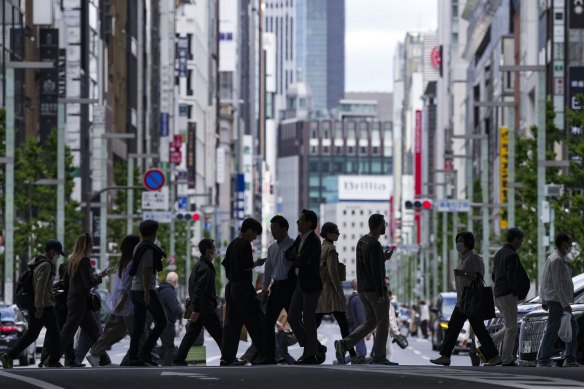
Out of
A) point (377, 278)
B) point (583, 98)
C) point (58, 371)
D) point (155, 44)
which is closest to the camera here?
point (58, 371)

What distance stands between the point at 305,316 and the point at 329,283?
1299mm

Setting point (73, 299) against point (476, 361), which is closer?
point (73, 299)

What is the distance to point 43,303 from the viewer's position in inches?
950

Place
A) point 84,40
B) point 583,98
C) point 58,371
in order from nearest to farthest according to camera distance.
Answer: point 58,371
point 583,98
point 84,40

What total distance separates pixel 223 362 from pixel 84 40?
77.3m

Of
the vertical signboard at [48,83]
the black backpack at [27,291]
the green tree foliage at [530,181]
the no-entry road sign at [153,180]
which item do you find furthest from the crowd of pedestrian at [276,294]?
the vertical signboard at [48,83]

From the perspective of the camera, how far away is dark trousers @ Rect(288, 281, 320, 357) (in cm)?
2339

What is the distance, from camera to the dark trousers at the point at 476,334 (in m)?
24.0

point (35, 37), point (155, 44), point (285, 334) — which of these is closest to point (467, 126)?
point (155, 44)

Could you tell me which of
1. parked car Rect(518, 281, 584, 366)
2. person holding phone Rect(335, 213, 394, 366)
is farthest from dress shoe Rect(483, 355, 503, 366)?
person holding phone Rect(335, 213, 394, 366)

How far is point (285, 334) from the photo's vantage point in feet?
94.0

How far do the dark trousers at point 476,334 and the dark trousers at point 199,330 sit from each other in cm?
295

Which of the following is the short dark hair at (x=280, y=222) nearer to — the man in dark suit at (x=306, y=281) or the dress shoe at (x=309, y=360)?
the man in dark suit at (x=306, y=281)

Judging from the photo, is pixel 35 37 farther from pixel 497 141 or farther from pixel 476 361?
pixel 476 361
